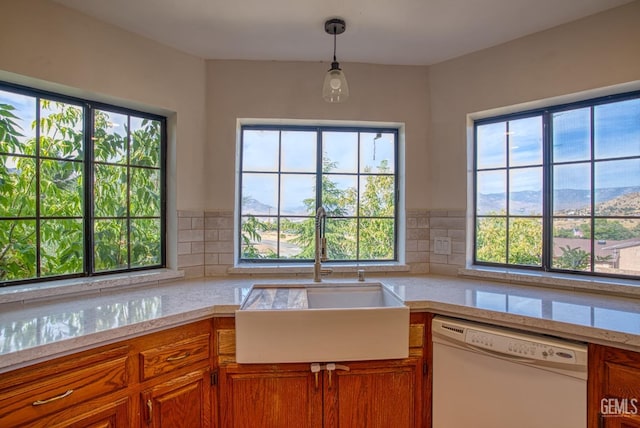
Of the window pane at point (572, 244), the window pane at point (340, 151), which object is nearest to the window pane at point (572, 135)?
the window pane at point (572, 244)

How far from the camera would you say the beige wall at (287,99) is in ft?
7.09

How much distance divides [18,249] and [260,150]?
4.83 ft

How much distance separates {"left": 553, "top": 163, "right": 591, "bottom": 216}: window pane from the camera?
1.84 meters

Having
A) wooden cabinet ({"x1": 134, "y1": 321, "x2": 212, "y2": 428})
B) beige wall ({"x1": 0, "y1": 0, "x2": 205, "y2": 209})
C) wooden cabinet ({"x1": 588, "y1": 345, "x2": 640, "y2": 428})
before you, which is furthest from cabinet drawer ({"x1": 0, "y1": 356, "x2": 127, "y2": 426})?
wooden cabinet ({"x1": 588, "y1": 345, "x2": 640, "y2": 428})

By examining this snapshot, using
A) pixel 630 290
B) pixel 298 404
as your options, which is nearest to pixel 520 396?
pixel 630 290

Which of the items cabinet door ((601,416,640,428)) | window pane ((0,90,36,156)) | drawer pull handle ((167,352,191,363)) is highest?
window pane ((0,90,36,156))

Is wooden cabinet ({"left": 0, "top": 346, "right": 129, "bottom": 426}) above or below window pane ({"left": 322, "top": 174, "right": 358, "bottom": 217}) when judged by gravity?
below

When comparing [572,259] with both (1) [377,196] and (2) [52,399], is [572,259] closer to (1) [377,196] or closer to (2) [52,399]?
(1) [377,196]

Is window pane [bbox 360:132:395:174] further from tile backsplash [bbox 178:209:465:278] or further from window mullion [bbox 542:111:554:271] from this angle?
window mullion [bbox 542:111:554:271]

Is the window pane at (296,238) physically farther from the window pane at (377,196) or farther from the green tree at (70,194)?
the green tree at (70,194)

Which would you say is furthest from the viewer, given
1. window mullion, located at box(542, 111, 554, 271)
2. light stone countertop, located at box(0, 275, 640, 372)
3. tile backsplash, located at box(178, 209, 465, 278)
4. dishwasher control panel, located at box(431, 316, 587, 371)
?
tile backsplash, located at box(178, 209, 465, 278)

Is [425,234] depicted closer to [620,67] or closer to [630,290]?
[630,290]

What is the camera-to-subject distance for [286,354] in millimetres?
1438

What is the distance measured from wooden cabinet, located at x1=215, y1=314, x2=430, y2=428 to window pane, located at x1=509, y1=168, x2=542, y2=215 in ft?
4.42
